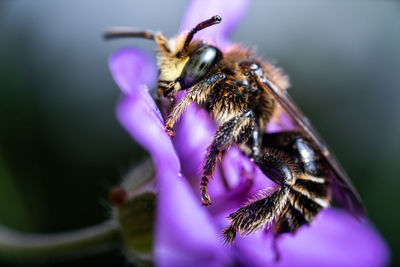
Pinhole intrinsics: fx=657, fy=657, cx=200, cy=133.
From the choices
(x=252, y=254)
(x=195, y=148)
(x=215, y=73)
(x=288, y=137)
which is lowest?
(x=252, y=254)

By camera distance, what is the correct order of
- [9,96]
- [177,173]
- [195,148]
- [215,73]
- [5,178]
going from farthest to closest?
[9,96] < [5,178] < [195,148] < [215,73] < [177,173]

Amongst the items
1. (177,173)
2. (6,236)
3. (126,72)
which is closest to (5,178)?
(6,236)

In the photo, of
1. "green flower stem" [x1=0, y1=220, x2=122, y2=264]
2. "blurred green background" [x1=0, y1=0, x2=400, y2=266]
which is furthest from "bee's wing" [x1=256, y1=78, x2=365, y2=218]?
"blurred green background" [x1=0, y1=0, x2=400, y2=266]

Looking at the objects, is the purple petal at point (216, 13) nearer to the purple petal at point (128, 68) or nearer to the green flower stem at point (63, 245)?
the purple petal at point (128, 68)

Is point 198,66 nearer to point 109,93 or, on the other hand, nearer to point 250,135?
point 250,135

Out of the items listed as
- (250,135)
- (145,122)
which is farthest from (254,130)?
(145,122)

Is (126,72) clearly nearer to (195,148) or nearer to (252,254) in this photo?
(195,148)

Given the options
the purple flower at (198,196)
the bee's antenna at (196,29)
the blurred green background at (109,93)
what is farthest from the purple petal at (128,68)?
the blurred green background at (109,93)
